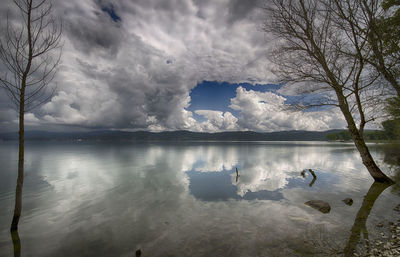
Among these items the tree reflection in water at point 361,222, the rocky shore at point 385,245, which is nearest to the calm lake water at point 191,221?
the tree reflection in water at point 361,222

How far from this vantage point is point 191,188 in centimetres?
2114

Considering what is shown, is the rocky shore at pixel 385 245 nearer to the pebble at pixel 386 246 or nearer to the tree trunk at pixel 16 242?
the pebble at pixel 386 246

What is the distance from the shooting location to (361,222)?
10.4 meters

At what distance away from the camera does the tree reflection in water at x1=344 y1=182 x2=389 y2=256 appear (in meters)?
7.63

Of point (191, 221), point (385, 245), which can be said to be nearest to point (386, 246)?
point (385, 245)

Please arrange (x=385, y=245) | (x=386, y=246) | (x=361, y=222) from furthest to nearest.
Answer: (x=361, y=222), (x=385, y=245), (x=386, y=246)

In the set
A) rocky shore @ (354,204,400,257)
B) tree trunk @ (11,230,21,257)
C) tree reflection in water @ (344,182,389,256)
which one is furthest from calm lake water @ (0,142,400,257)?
rocky shore @ (354,204,400,257)

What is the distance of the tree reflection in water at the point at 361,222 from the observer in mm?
7630

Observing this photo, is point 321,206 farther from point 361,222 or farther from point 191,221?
point 191,221

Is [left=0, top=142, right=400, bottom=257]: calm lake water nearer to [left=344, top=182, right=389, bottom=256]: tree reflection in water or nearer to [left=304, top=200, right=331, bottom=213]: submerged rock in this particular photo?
[left=344, top=182, right=389, bottom=256]: tree reflection in water

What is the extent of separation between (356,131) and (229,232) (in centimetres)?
1476

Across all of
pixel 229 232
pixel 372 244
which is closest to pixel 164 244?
pixel 229 232

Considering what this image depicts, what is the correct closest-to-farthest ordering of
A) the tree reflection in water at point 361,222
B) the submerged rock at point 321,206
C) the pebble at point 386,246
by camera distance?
the pebble at point 386,246 → the tree reflection in water at point 361,222 → the submerged rock at point 321,206

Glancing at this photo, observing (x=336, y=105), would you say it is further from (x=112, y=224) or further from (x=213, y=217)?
(x=112, y=224)
